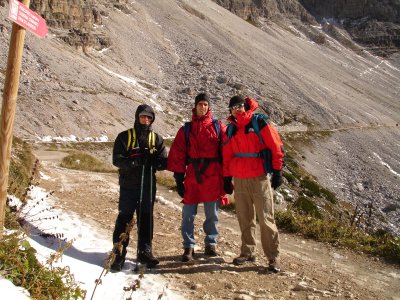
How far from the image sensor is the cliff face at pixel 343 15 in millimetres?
108681

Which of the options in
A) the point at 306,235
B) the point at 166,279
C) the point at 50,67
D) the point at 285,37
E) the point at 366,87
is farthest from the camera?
the point at 285,37

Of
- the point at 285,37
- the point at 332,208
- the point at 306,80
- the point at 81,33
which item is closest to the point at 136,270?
the point at 332,208

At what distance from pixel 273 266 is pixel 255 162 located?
5.00 feet

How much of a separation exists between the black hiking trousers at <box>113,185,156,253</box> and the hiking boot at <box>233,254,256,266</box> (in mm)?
1321

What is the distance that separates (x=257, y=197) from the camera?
6406 millimetres

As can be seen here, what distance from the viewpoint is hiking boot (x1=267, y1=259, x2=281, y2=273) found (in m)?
6.30

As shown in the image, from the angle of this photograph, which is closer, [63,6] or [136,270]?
[136,270]

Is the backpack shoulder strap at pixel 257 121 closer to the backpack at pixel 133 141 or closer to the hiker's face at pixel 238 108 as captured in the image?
the hiker's face at pixel 238 108

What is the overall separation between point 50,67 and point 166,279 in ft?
119

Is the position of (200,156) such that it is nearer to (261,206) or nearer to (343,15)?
(261,206)

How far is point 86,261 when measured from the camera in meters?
5.87

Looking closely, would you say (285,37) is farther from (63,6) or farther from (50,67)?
(50,67)

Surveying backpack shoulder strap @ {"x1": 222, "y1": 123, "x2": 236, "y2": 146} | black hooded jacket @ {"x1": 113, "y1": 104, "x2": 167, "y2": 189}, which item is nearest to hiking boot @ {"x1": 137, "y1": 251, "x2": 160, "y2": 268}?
black hooded jacket @ {"x1": 113, "y1": 104, "x2": 167, "y2": 189}

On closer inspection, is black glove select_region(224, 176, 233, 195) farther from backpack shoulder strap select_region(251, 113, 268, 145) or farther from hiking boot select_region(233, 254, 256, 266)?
hiking boot select_region(233, 254, 256, 266)
